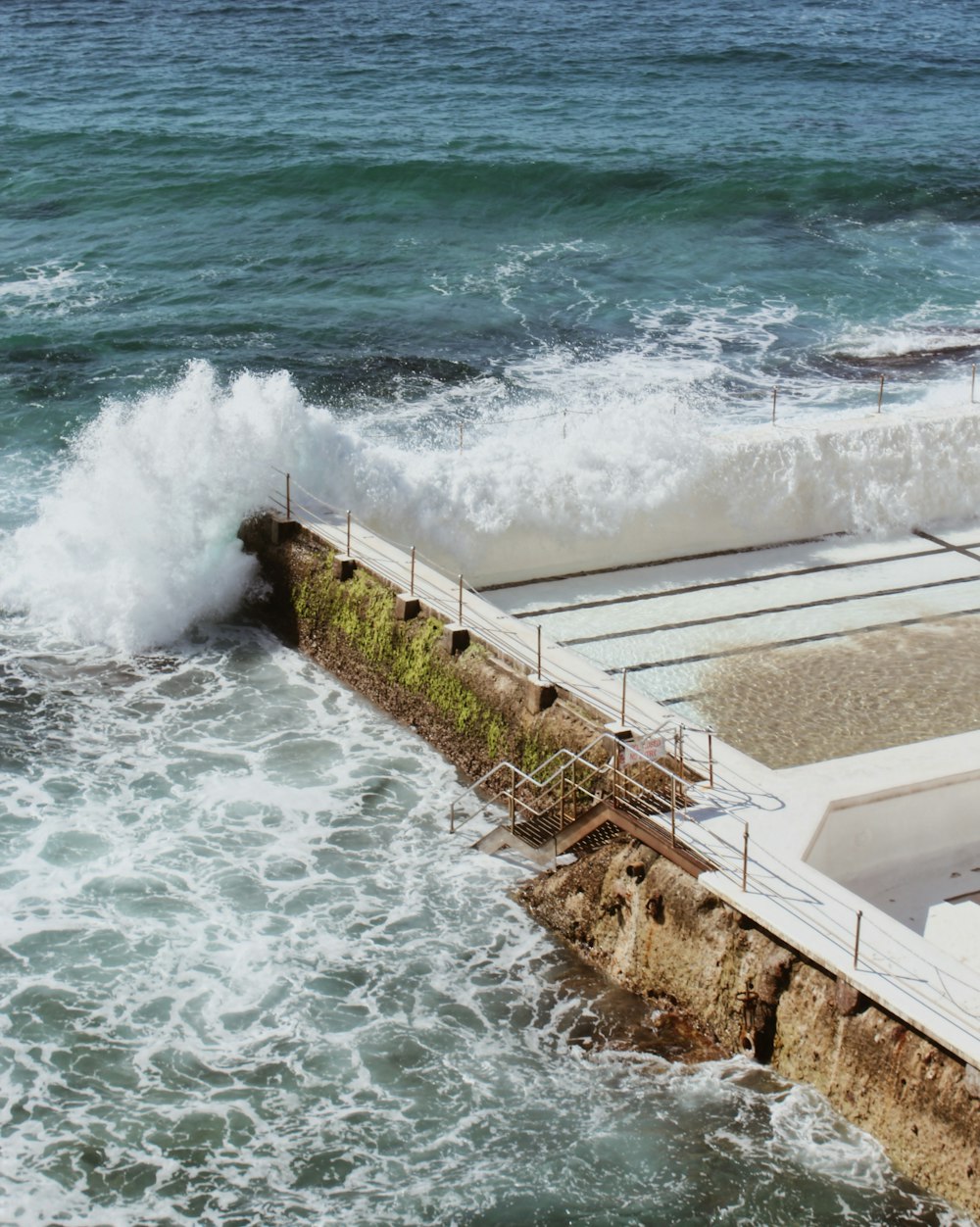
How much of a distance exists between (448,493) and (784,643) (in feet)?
14.4

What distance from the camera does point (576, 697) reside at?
15328 mm

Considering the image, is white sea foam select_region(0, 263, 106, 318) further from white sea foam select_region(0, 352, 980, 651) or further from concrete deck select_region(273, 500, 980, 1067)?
concrete deck select_region(273, 500, 980, 1067)

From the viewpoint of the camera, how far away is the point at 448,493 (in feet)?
65.0

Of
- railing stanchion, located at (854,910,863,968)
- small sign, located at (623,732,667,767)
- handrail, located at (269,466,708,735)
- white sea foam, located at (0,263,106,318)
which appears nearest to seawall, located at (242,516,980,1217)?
handrail, located at (269,466,708,735)

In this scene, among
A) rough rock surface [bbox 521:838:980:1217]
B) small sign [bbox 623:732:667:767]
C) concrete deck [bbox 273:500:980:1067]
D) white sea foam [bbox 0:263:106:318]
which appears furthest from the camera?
white sea foam [bbox 0:263:106:318]

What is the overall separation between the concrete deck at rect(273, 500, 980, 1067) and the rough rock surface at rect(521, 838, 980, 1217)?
209mm

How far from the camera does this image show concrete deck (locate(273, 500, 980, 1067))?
38.8 ft

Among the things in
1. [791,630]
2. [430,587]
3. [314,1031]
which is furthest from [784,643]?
[314,1031]

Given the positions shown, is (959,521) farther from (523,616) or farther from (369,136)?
(369,136)

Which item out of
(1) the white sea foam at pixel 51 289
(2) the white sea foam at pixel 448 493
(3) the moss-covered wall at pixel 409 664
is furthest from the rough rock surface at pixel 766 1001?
(1) the white sea foam at pixel 51 289

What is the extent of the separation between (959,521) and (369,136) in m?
23.0

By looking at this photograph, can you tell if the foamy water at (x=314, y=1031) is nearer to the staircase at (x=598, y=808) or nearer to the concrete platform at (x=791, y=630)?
the staircase at (x=598, y=808)

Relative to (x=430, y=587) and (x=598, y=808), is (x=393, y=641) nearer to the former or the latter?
(x=430, y=587)

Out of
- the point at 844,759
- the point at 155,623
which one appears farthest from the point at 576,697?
the point at 155,623
